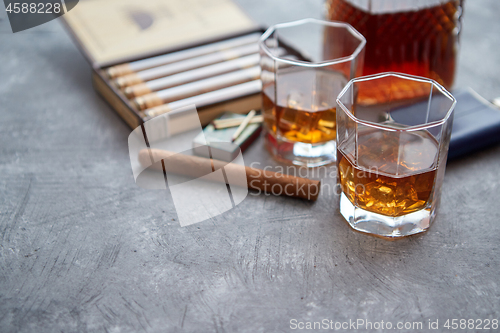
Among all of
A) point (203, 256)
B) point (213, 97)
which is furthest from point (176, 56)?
point (203, 256)

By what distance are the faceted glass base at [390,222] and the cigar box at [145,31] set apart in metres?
0.35

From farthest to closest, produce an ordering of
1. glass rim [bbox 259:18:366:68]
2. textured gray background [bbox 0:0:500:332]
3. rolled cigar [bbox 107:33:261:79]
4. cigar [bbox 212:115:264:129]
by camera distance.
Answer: rolled cigar [bbox 107:33:261:79], cigar [bbox 212:115:264:129], glass rim [bbox 259:18:366:68], textured gray background [bbox 0:0:500:332]

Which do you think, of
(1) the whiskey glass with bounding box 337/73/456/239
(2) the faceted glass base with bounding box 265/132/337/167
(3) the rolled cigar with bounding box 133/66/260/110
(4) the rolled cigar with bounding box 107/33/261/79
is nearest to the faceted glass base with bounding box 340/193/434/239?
(1) the whiskey glass with bounding box 337/73/456/239

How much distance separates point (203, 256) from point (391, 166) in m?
0.29

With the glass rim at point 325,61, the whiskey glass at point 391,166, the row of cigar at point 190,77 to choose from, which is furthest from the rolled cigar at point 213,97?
the whiskey glass at point 391,166

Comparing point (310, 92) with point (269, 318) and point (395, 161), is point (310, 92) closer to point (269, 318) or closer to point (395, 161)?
point (395, 161)

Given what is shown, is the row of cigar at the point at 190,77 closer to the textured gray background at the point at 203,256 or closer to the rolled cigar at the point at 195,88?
the rolled cigar at the point at 195,88

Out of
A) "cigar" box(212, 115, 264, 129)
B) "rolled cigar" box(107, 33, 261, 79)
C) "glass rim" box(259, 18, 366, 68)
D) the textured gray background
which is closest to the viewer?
the textured gray background

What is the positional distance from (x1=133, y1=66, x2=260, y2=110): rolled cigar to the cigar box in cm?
3

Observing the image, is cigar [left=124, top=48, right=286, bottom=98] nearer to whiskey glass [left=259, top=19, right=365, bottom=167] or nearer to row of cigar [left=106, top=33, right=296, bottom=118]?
row of cigar [left=106, top=33, right=296, bottom=118]

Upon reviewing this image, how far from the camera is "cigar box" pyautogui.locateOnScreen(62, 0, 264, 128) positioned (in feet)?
3.18

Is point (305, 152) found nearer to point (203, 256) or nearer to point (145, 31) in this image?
point (203, 256)

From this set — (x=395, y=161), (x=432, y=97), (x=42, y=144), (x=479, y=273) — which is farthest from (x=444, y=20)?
(x=42, y=144)

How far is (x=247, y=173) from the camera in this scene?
2.70ft
